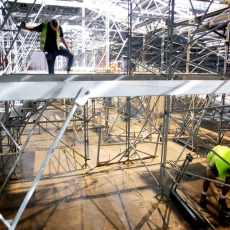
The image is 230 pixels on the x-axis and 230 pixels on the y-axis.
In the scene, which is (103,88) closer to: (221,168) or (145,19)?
(221,168)

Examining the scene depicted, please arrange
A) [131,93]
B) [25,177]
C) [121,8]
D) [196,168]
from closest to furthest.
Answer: [131,93], [25,177], [196,168], [121,8]

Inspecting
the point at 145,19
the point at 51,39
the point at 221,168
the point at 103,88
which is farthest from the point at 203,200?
the point at 145,19

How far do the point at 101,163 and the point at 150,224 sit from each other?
2.97 metres

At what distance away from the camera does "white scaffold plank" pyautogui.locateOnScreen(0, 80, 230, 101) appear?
2.29 m

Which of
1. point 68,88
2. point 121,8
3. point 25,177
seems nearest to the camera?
point 68,88

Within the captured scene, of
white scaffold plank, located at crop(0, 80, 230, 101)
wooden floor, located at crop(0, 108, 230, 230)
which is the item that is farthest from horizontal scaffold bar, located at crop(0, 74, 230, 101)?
wooden floor, located at crop(0, 108, 230, 230)

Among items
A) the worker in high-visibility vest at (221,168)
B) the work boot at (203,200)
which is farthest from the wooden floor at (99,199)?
the worker in high-visibility vest at (221,168)

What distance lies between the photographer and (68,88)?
252cm

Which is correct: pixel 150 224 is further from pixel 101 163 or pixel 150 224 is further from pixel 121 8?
pixel 121 8

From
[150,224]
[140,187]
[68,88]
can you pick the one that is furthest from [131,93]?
[140,187]

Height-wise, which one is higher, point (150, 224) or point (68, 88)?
point (68, 88)

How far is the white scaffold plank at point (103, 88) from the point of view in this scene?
229 centimetres

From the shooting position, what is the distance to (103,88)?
265 centimetres

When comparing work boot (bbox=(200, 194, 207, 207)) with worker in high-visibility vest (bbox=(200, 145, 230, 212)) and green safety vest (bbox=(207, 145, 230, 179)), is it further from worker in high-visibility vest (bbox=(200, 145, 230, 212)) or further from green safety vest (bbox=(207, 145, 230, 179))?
green safety vest (bbox=(207, 145, 230, 179))
